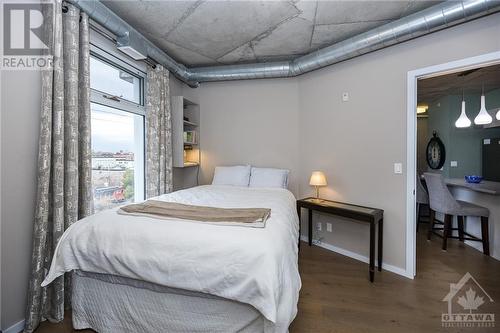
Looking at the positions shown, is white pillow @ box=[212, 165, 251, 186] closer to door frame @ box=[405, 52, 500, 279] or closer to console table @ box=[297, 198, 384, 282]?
console table @ box=[297, 198, 384, 282]

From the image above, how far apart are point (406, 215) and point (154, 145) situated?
3.00 m

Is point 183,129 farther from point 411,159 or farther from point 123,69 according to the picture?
point 411,159

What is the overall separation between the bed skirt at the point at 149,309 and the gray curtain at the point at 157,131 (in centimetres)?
146

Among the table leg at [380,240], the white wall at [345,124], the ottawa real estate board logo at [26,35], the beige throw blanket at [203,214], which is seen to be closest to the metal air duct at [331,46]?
the white wall at [345,124]

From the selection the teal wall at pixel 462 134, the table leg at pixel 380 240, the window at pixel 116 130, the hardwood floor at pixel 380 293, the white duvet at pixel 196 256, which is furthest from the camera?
the teal wall at pixel 462 134

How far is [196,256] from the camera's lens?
1.32m

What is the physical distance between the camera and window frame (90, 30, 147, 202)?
2233 mm

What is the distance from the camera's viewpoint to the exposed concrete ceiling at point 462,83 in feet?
10.3

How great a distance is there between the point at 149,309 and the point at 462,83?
5.04 meters

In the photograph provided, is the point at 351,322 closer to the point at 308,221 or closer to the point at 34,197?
the point at 308,221

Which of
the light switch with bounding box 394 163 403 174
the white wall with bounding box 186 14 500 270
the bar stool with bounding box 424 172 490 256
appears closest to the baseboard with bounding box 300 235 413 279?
the white wall with bounding box 186 14 500 270

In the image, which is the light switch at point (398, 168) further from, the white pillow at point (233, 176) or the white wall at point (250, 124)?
the white pillow at point (233, 176)

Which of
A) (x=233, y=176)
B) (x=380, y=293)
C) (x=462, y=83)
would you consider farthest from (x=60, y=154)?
(x=462, y=83)

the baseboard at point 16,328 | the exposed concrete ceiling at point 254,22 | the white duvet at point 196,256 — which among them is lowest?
the baseboard at point 16,328
